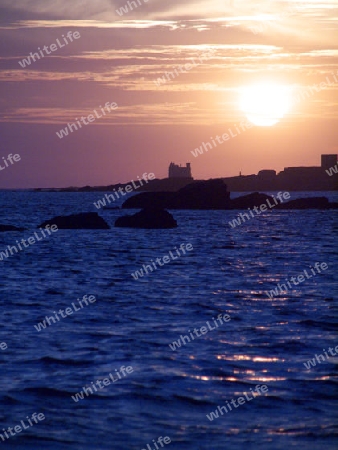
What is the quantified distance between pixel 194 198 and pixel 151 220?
6146 cm

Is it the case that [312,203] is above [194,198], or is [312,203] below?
below

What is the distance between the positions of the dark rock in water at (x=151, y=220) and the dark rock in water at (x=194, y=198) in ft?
178

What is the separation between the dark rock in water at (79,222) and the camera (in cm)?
5985

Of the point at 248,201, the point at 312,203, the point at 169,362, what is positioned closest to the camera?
the point at 169,362

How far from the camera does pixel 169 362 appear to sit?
44.5 feet

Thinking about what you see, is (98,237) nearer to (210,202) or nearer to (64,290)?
(64,290)

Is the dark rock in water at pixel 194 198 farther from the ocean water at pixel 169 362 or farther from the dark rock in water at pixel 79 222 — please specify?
the ocean water at pixel 169 362

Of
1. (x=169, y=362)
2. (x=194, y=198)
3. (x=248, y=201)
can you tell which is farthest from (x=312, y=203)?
(x=169, y=362)

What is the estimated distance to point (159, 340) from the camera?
15.5 m

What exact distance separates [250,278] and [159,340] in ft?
43.5

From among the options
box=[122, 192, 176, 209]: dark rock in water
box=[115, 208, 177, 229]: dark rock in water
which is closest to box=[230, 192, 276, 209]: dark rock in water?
box=[122, 192, 176, 209]: dark rock in water

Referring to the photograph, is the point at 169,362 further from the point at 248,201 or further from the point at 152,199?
the point at 248,201

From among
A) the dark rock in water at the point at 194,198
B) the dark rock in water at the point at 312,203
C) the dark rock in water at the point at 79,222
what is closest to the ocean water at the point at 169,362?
the dark rock in water at the point at 79,222

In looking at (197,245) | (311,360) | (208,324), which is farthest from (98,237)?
(311,360)
